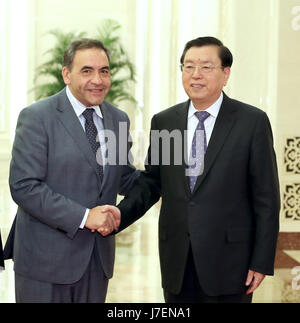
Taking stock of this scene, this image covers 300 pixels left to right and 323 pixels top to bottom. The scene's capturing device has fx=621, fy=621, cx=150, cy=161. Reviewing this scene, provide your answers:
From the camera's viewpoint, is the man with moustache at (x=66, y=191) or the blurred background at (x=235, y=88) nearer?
the man with moustache at (x=66, y=191)

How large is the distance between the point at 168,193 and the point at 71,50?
0.82 meters

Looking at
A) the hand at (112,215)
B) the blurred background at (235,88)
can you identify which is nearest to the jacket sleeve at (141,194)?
the hand at (112,215)

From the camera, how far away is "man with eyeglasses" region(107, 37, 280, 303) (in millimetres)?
2834

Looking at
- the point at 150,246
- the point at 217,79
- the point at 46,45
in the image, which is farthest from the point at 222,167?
the point at 46,45

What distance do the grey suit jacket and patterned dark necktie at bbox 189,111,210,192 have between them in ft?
1.28

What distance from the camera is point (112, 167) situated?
2.97m

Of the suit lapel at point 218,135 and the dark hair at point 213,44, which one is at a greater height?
the dark hair at point 213,44

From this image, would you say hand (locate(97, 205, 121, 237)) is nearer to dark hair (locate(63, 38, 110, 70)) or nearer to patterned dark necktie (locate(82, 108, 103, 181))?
patterned dark necktie (locate(82, 108, 103, 181))

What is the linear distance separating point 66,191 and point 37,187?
0.49ft

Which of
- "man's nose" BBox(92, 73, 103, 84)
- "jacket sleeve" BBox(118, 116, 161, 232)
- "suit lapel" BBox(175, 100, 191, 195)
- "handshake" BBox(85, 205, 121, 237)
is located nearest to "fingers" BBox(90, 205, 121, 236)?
"handshake" BBox(85, 205, 121, 237)

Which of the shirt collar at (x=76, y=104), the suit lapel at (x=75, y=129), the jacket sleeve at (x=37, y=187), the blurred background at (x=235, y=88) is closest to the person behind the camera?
the jacket sleeve at (x=37, y=187)

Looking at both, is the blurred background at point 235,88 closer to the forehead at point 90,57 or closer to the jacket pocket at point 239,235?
the jacket pocket at point 239,235

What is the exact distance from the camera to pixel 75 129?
291cm

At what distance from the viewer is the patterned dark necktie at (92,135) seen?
2.95 meters
